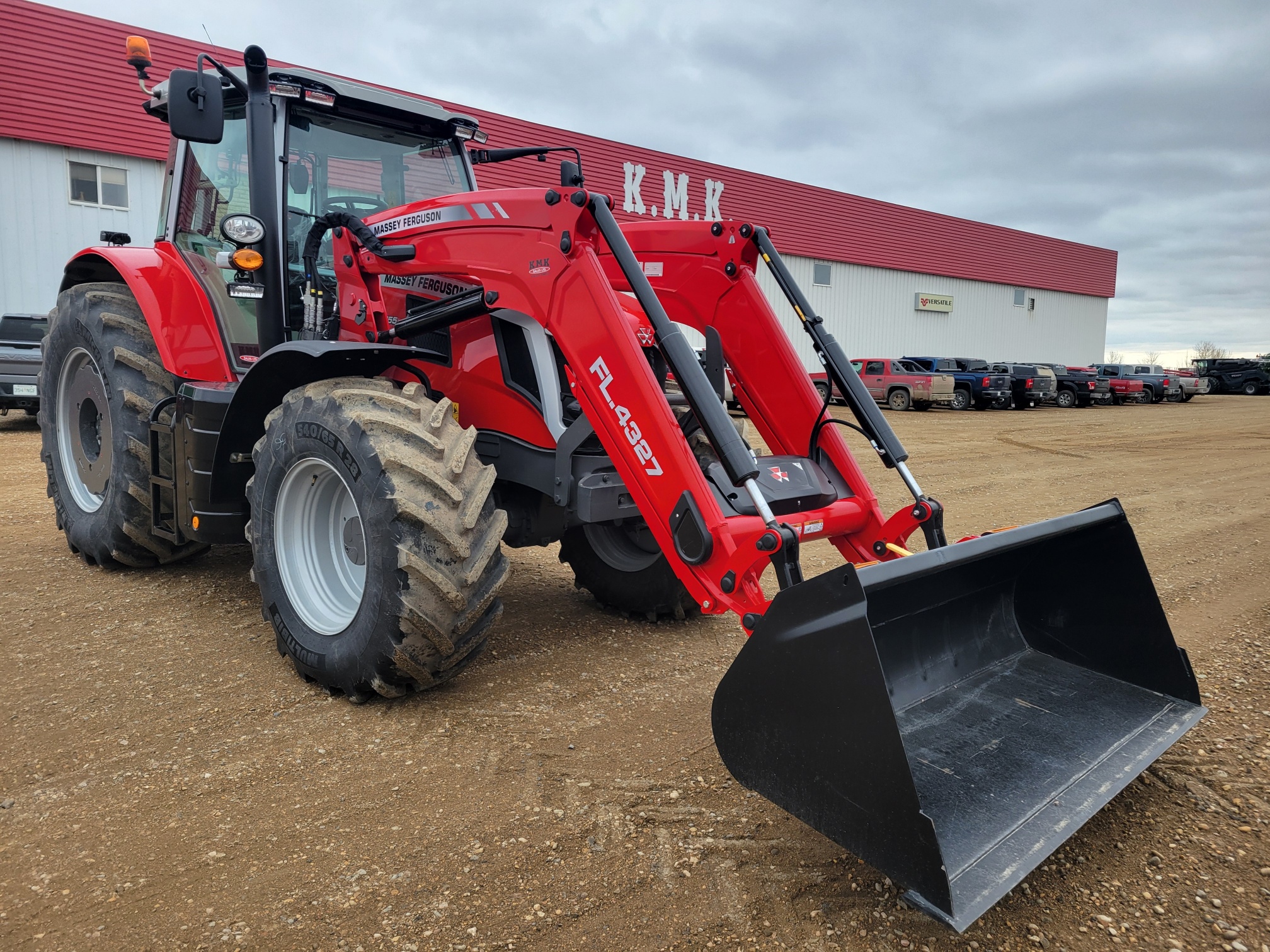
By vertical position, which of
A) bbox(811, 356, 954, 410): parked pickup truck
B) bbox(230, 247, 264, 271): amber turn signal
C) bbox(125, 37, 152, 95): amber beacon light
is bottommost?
bbox(811, 356, 954, 410): parked pickup truck

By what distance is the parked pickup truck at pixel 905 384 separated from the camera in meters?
23.7

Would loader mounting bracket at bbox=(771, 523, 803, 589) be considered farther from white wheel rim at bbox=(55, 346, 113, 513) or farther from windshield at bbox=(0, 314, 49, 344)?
windshield at bbox=(0, 314, 49, 344)

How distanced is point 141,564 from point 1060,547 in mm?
4971

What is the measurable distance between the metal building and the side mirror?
1970 millimetres

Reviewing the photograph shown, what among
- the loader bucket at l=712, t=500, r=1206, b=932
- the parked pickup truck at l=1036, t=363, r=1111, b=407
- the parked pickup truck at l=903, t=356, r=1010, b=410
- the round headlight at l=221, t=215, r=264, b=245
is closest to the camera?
the loader bucket at l=712, t=500, r=1206, b=932

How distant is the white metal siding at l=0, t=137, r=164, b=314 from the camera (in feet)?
44.8

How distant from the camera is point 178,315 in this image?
4664 millimetres

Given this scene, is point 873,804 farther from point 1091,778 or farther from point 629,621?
point 629,621

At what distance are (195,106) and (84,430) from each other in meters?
2.74

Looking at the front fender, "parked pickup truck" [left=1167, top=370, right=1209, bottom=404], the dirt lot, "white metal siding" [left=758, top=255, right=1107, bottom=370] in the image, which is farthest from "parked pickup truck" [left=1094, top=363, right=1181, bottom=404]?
the front fender

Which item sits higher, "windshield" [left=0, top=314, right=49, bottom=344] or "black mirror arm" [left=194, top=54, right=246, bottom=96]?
"black mirror arm" [left=194, top=54, right=246, bottom=96]

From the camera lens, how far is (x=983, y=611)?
10.9ft

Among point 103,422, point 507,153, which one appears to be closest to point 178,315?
point 103,422

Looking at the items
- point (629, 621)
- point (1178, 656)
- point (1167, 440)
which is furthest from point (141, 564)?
point (1167, 440)
